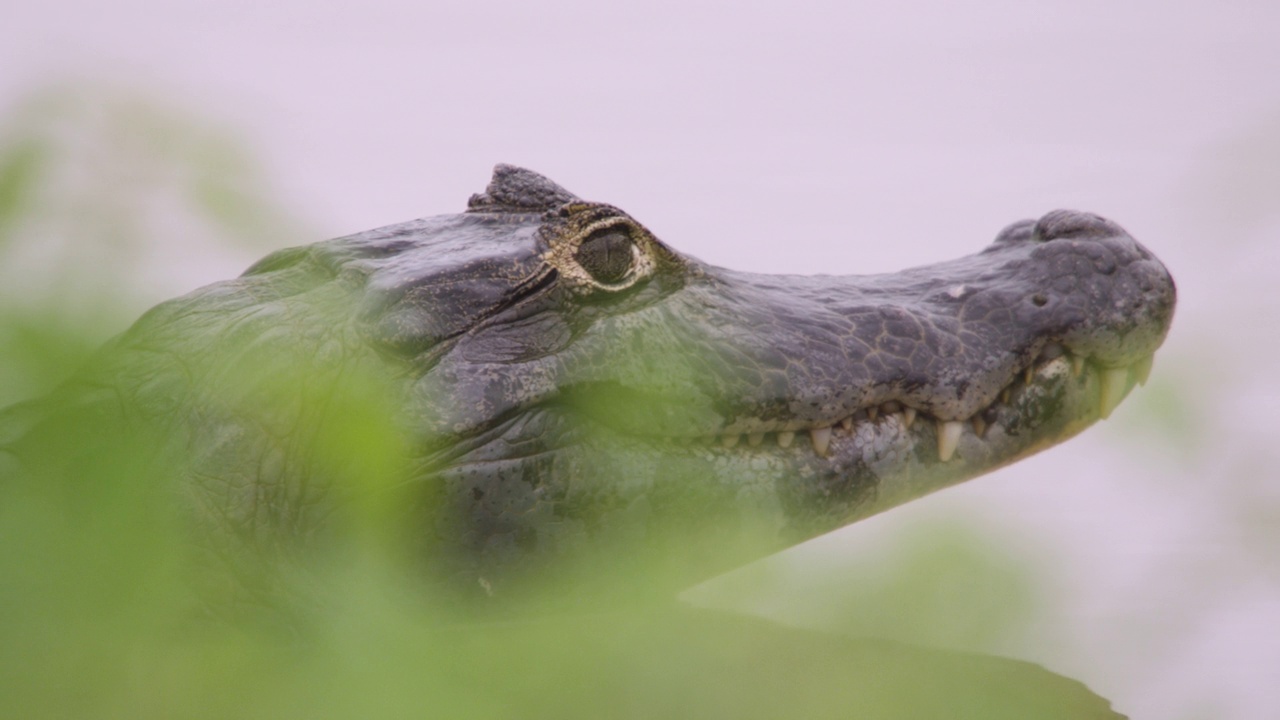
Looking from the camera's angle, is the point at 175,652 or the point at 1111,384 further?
the point at 1111,384

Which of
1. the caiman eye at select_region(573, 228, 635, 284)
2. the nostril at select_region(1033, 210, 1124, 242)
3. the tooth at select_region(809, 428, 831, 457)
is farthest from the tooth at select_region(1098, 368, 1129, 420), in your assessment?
the caiman eye at select_region(573, 228, 635, 284)

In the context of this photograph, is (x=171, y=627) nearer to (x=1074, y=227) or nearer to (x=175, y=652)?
(x=175, y=652)

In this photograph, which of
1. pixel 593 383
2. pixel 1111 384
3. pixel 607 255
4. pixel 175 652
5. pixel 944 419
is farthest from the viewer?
pixel 1111 384

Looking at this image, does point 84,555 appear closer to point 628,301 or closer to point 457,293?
point 457,293

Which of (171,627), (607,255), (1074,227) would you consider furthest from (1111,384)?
(171,627)

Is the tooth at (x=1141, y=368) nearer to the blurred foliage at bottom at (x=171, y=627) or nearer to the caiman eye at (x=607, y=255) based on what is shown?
the caiman eye at (x=607, y=255)

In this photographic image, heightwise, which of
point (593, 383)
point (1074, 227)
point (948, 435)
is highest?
point (1074, 227)

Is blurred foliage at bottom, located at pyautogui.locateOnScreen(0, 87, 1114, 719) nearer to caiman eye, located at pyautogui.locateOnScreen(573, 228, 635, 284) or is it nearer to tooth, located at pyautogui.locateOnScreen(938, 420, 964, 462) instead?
caiman eye, located at pyautogui.locateOnScreen(573, 228, 635, 284)

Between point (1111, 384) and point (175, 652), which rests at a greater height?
point (175, 652)
